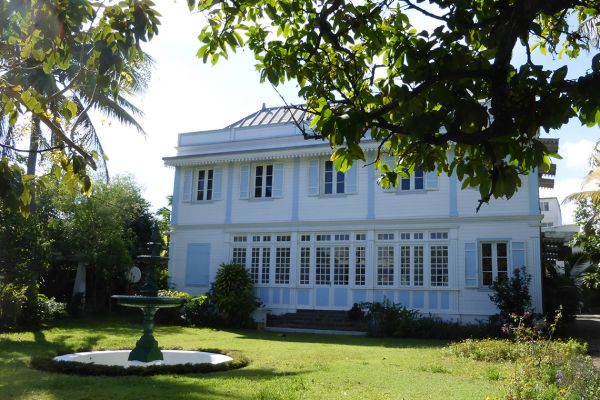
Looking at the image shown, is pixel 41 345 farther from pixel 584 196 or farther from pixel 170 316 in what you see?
pixel 584 196

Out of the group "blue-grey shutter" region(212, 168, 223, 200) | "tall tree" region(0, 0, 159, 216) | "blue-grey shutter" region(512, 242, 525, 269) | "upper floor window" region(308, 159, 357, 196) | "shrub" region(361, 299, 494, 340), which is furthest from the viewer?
"blue-grey shutter" region(212, 168, 223, 200)

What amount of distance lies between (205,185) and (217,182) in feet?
2.14

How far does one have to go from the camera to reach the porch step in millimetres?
20328

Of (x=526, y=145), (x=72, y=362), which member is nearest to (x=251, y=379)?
(x=72, y=362)

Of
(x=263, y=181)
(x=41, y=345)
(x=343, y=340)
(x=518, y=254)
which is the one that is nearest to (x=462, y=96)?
(x=41, y=345)

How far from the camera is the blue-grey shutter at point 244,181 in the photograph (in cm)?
2402

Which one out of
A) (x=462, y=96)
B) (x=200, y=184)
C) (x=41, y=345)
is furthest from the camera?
(x=200, y=184)

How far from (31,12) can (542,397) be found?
21.8ft

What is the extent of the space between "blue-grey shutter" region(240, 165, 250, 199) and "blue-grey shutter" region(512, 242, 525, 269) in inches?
415

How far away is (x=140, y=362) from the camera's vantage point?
445 inches

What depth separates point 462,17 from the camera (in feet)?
11.9

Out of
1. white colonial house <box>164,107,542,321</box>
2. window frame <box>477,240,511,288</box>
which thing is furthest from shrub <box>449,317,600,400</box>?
white colonial house <box>164,107,542,321</box>

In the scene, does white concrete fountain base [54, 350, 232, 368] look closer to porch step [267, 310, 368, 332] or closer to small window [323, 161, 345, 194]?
porch step [267, 310, 368, 332]

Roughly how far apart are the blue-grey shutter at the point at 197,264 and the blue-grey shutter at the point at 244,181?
2626 mm
